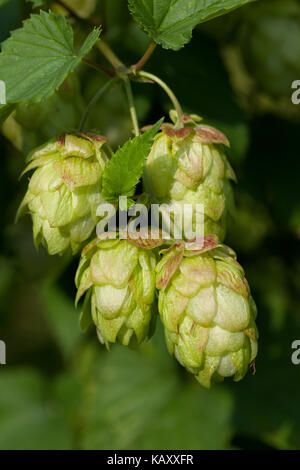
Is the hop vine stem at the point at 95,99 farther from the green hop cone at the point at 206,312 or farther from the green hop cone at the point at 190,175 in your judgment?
the green hop cone at the point at 206,312

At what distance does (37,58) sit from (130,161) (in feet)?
1.05

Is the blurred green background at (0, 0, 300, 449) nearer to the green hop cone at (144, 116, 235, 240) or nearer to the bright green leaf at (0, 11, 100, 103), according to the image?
the bright green leaf at (0, 11, 100, 103)

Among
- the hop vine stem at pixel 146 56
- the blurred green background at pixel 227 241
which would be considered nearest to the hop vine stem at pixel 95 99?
the hop vine stem at pixel 146 56

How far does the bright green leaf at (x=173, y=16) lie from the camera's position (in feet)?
3.48

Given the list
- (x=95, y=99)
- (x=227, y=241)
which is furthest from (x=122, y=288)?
(x=227, y=241)

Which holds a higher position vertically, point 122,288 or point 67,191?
point 67,191

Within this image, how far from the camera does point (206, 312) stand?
3.08 ft

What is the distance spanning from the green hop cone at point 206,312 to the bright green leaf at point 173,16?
16.0 inches

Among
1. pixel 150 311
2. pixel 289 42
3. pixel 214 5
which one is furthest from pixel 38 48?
pixel 289 42

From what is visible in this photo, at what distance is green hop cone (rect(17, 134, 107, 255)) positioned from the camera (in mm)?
998

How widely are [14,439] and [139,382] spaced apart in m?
0.58

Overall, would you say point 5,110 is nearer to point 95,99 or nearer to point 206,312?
point 95,99

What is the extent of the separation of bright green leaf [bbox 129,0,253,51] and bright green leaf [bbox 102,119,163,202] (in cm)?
22
